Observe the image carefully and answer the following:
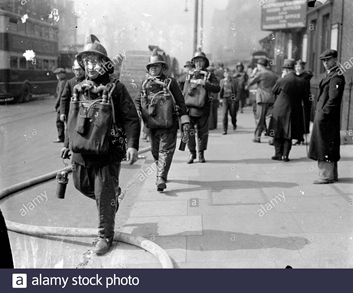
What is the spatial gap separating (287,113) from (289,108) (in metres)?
0.10

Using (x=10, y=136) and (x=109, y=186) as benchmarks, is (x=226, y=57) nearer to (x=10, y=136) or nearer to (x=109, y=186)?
(x=10, y=136)

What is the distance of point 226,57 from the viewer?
56.1m

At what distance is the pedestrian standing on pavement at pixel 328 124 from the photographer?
23.5ft

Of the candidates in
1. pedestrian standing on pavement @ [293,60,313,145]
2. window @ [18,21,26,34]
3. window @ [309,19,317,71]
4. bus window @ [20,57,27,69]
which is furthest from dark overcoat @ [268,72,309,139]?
bus window @ [20,57,27,69]

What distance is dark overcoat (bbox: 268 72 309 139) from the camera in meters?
9.48

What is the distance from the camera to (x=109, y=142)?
4570 mm

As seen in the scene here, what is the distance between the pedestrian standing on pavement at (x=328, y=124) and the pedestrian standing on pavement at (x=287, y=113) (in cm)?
195

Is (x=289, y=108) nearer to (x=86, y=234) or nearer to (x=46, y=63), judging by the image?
(x=86, y=234)

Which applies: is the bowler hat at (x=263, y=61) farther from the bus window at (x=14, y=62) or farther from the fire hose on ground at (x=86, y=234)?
the bus window at (x=14, y=62)

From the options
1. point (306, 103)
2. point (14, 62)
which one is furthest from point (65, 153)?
point (14, 62)

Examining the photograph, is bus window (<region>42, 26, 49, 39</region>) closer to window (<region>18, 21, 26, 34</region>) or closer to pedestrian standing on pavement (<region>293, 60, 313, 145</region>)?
window (<region>18, 21, 26, 34</region>)

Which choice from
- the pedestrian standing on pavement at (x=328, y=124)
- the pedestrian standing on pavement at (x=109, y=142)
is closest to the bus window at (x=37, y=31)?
the pedestrian standing on pavement at (x=328, y=124)

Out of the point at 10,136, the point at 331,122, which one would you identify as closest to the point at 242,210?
the point at 331,122
